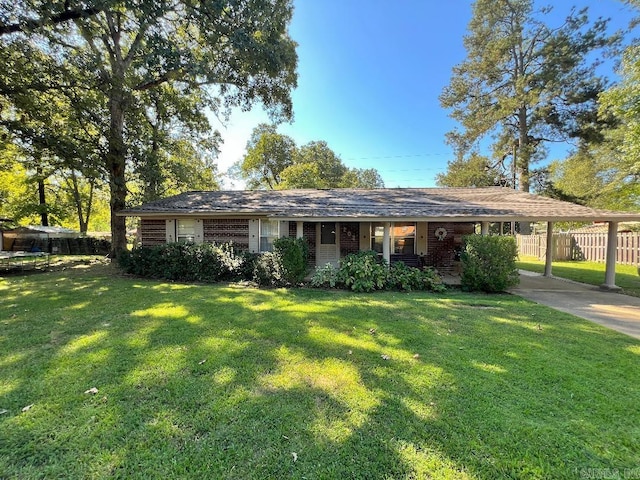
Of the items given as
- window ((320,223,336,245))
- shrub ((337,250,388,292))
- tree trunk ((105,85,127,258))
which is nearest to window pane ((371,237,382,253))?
window ((320,223,336,245))

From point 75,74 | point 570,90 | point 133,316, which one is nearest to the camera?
point 133,316

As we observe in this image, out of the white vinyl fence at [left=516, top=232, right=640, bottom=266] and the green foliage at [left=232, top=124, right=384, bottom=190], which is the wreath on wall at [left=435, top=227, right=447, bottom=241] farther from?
the green foliage at [left=232, top=124, right=384, bottom=190]

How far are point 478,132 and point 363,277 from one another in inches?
763

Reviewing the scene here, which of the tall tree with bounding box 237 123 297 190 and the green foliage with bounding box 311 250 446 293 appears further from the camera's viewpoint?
the tall tree with bounding box 237 123 297 190

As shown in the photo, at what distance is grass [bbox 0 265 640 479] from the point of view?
88.0 inches

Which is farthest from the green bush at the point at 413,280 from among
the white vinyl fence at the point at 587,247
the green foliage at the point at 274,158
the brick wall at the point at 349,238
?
the green foliage at the point at 274,158

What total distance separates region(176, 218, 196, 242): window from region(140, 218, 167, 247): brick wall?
0.60 metres

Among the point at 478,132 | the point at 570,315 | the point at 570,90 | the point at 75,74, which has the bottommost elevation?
the point at 570,315

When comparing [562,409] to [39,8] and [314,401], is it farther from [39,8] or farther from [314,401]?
[39,8]

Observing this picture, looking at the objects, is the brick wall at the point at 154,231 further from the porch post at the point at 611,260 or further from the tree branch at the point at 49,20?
the porch post at the point at 611,260

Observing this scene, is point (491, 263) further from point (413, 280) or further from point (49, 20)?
point (49, 20)

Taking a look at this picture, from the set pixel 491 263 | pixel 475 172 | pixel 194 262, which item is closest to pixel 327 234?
pixel 194 262

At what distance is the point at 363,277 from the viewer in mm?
8570

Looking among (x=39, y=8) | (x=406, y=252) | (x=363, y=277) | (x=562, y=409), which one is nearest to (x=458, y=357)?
(x=562, y=409)
